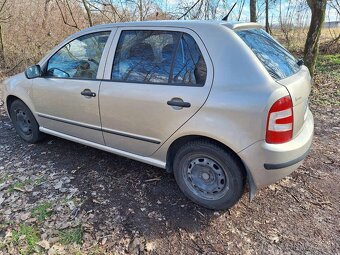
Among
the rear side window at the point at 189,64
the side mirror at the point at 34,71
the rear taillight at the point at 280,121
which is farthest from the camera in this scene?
the side mirror at the point at 34,71

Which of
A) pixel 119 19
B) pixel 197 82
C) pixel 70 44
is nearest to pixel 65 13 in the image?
pixel 119 19

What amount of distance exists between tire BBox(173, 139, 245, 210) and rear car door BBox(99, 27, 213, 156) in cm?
28

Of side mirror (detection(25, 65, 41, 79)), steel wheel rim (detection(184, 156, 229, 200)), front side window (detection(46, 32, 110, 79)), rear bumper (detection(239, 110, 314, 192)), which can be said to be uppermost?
front side window (detection(46, 32, 110, 79))

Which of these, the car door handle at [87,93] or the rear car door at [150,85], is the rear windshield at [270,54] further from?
the car door handle at [87,93]

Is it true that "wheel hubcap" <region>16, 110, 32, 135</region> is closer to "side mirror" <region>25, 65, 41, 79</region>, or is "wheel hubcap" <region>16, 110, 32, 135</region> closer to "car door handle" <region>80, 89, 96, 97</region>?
"side mirror" <region>25, 65, 41, 79</region>

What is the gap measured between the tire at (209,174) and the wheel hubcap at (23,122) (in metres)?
2.46

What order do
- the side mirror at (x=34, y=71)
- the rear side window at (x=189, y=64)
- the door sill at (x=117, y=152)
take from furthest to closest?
the side mirror at (x=34, y=71), the door sill at (x=117, y=152), the rear side window at (x=189, y=64)

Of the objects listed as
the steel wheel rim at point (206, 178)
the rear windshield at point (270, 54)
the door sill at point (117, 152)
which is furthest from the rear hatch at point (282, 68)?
the door sill at point (117, 152)

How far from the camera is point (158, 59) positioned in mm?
2834

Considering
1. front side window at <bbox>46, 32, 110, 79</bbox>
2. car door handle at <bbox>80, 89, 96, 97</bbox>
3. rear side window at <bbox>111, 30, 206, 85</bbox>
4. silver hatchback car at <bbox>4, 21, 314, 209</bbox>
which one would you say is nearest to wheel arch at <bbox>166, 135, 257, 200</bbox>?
silver hatchback car at <bbox>4, 21, 314, 209</bbox>

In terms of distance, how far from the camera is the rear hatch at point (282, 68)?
2471 millimetres

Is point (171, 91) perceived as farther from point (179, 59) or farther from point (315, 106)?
point (315, 106)

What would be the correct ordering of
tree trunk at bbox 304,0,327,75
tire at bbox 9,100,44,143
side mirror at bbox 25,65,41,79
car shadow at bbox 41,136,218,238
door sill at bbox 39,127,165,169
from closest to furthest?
car shadow at bbox 41,136,218,238 → door sill at bbox 39,127,165,169 → side mirror at bbox 25,65,41,79 → tire at bbox 9,100,44,143 → tree trunk at bbox 304,0,327,75

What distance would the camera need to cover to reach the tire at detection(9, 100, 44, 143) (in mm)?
4141
